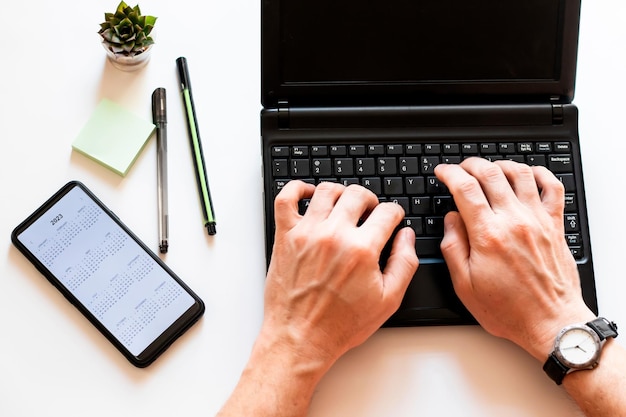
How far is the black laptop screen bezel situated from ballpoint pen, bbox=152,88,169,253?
14 cm

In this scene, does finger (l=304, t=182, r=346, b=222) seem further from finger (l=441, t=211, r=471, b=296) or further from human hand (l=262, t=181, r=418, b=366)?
finger (l=441, t=211, r=471, b=296)

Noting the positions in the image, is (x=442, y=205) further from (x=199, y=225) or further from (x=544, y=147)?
(x=199, y=225)

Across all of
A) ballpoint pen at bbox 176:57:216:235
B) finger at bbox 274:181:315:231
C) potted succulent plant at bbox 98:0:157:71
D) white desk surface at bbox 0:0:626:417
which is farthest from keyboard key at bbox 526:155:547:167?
potted succulent plant at bbox 98:0:157:71

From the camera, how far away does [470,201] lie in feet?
2.52

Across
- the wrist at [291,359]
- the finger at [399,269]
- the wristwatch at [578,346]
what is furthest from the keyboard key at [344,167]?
the wristwatch at [578,346]

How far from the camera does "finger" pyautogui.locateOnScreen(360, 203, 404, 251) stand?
0.74 meters

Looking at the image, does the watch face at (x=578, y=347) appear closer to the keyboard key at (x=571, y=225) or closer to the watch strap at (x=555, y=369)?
the watch strap at (x=555, y=369)

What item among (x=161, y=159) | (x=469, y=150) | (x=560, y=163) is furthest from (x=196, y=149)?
(x=560, y=163)

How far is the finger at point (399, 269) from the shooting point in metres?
0.75

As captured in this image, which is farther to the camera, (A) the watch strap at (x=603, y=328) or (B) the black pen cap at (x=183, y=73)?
(B) the black pen cap at (x=183, y=73)

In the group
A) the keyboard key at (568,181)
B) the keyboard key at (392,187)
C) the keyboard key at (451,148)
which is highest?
the keyboard key at (451,148)

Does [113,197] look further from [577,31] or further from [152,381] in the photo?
[577,31]

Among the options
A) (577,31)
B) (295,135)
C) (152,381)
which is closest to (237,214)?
(295,135)

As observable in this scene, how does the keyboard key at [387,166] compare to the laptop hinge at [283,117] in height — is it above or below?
below
